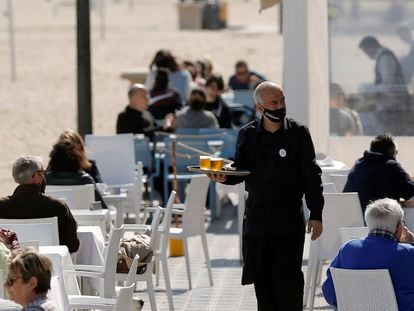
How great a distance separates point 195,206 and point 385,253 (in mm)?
3955

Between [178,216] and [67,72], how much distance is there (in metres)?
21.1

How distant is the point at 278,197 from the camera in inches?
287

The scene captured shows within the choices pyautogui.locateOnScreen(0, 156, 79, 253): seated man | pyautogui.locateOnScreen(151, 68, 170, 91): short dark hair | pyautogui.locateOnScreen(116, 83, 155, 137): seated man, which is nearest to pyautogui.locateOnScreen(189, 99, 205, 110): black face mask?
pyautogui.locateOnScreen(116, 83, 155, 137): seated man

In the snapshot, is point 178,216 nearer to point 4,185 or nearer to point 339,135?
point 339,135

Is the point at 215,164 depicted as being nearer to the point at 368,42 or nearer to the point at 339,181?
the point at 339,181

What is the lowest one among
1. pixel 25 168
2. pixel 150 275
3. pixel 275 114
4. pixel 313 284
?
pixel 313 284

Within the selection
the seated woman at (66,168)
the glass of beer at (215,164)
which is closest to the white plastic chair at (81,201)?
the seated woman at (66,168)

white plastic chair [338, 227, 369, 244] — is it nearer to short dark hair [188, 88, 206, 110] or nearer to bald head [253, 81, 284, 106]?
bald head [253, 81, 284, 106]

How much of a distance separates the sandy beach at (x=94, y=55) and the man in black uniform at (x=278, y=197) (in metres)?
8.80

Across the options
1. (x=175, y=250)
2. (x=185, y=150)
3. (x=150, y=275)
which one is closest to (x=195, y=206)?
(x=175, y=250)

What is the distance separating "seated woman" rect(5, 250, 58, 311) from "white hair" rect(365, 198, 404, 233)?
187cm

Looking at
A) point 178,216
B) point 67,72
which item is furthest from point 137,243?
point 67,72

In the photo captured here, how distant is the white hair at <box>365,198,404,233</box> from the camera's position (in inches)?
260

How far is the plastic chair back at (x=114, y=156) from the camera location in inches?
504
